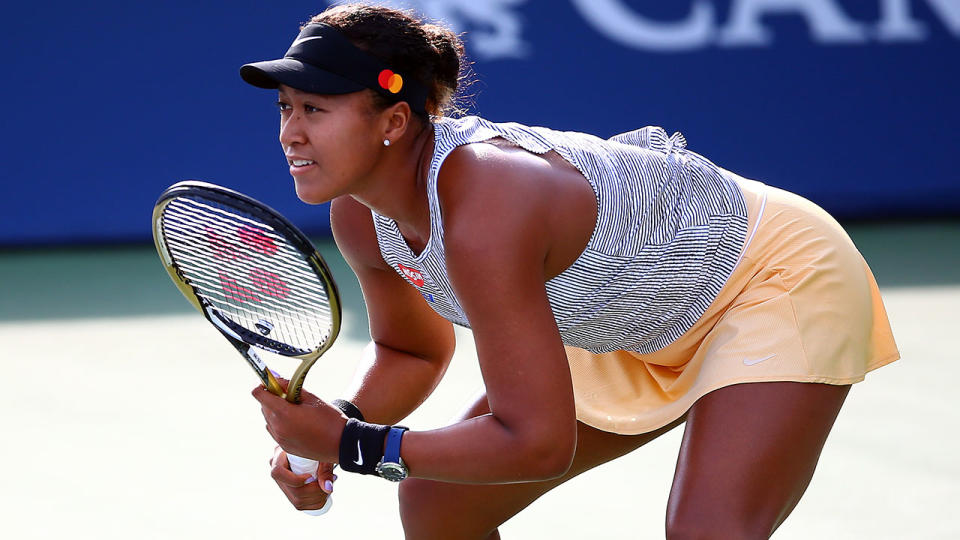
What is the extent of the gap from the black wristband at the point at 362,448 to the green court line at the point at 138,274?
2.86 m

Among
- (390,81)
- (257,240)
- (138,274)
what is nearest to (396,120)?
(390,81)

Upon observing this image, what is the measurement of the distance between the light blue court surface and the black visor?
0.90 metres

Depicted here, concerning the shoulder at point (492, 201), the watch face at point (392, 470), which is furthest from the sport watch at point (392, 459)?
the shoulder at point (492, 201)

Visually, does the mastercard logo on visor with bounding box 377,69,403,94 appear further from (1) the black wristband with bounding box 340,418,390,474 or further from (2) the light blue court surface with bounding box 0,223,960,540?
(2) the light blue court surface with bounding box 0,223,960,540

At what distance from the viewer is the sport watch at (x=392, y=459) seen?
1842 mm

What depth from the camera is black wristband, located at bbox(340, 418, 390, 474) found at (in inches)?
72.7

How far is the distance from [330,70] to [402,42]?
126 mm

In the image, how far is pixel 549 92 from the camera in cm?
644

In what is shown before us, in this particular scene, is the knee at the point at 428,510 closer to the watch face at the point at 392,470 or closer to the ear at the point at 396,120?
the watch face at the point at 392,470

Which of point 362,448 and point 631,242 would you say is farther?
point 631,242

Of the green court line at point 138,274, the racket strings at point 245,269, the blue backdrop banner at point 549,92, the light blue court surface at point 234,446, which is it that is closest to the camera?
the racket strings at point 245,269

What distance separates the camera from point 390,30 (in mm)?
1892

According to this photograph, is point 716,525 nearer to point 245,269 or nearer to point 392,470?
point 392,470

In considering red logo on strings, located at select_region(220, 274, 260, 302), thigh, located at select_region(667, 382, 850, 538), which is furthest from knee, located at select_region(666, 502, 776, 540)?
red logo on strings, located at select_region(220, 274, 260, 302)
